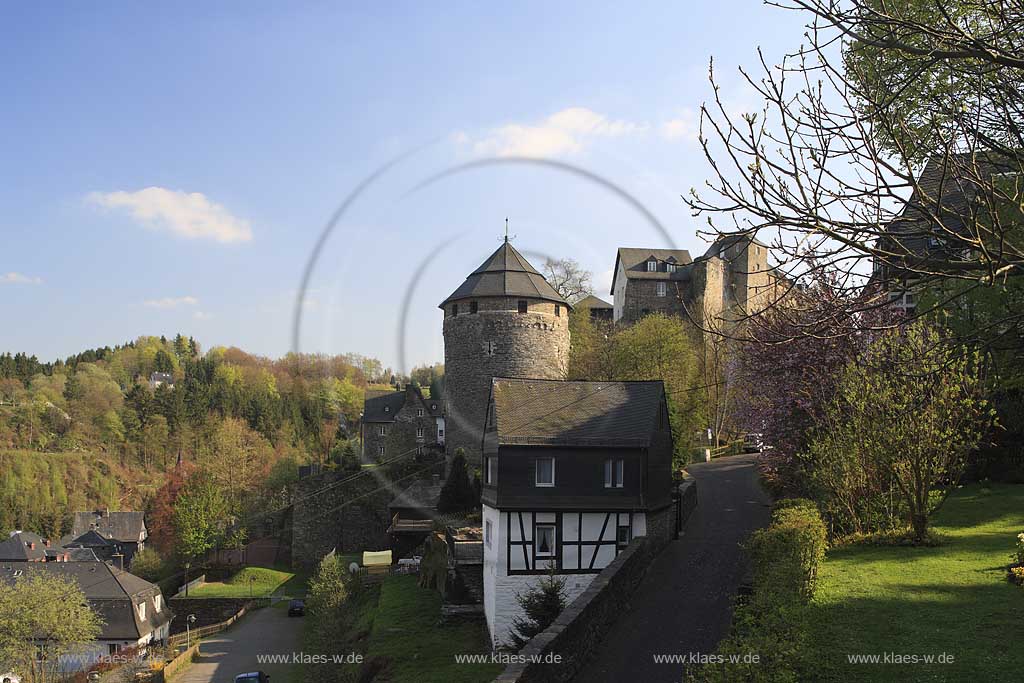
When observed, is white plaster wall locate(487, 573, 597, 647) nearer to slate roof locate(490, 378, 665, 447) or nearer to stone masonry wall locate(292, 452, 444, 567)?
slate roof locate(490, 378, 665, 447)

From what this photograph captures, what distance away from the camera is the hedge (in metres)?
8.48

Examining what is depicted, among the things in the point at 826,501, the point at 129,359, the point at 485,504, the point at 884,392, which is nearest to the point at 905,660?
the point at 884,392

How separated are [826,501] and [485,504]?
9689mm

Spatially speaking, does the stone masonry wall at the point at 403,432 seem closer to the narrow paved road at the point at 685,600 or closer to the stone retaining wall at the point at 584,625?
the narrow paved road at the point at 685,600

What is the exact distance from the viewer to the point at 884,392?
1636 centimetres

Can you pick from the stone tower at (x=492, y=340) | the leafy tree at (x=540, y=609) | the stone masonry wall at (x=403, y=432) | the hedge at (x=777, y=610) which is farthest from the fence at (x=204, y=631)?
the hedge at (x=777, y=610)

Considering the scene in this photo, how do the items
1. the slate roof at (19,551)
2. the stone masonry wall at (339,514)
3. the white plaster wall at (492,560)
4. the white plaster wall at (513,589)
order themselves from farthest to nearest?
the slate roof at (19,551) → the stone masonry wall at (339,514) → the white plaster wall at (492,560) → the white plaster wall at (513,589)

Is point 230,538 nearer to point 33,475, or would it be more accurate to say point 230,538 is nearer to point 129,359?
point 33,475

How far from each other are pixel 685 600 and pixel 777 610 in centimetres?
622

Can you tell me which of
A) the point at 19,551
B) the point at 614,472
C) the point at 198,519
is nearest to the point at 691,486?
the point at 614,472

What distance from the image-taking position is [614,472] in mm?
22406

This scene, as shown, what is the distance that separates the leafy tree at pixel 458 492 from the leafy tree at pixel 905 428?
2124 centimetres

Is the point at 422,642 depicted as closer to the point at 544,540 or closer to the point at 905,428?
the point at 544,540

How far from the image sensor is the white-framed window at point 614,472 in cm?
2225
